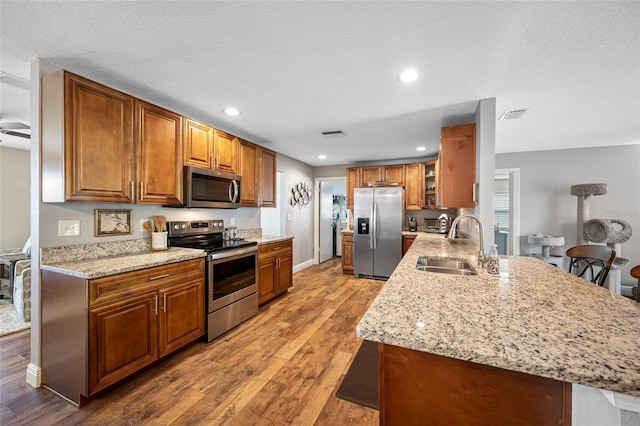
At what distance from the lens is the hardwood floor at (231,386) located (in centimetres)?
158

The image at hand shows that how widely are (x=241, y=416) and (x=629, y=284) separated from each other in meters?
6.01

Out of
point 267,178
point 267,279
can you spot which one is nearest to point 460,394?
point 267,279

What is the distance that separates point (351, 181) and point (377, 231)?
47.9 inches

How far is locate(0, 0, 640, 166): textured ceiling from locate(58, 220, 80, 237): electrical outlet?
1139 millimetres

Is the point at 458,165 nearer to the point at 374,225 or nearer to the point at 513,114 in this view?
the point at 513,114

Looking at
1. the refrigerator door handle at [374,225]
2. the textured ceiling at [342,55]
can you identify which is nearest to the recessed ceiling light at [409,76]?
the textured ceiling at [342,55]

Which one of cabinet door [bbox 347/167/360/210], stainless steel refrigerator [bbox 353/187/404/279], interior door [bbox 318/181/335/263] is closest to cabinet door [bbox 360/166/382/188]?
cabinet door [bbox 347/167/360/210]

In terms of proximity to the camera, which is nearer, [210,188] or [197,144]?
[197,144]

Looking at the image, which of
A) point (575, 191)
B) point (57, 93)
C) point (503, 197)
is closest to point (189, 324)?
point (57, 93)

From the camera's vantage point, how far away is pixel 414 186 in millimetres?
4922

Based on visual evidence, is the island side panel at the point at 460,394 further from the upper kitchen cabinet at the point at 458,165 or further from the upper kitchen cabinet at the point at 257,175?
the upper kitchen cabinet at the point at 257,175

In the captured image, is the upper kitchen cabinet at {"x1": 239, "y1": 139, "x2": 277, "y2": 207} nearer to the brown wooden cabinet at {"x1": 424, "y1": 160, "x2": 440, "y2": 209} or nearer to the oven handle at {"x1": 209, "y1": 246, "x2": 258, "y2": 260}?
the oven handle at {"x1": 209, "y1": 246, "x2": 258, "y2": 260}

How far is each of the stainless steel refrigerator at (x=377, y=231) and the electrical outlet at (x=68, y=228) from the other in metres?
3.86

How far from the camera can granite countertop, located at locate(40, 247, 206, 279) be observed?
167 cm
